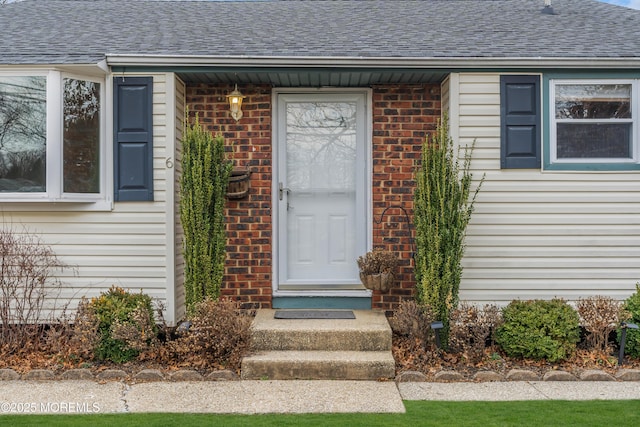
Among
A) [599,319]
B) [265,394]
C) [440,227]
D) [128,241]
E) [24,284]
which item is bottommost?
[265,394]

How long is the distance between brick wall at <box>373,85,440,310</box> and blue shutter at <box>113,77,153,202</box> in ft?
7.43

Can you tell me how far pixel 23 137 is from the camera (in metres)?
4.96

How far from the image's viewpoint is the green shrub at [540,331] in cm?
467

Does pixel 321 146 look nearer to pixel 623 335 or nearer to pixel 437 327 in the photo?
pixel 437 327

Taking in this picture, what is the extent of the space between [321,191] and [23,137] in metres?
2.84

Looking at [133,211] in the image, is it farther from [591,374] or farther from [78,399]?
[591,374]

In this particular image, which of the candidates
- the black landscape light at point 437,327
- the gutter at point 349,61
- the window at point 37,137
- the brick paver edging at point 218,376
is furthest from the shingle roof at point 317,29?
the brick paver edging at point 218,376

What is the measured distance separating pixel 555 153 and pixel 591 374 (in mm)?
2035

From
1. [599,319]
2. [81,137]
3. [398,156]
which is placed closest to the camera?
[599,319]

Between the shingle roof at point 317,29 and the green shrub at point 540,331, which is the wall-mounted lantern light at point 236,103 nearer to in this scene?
the shingle roof at point 317,29

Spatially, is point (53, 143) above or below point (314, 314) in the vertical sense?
above

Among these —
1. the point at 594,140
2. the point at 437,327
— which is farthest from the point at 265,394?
the point at 594,140

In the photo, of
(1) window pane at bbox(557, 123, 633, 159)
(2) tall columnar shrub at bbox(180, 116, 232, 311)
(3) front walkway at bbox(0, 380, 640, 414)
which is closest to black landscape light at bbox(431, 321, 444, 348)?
(3) front walkway at bbox(0, 380, 640, 414)

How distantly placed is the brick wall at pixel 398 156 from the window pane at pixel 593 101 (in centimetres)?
120
